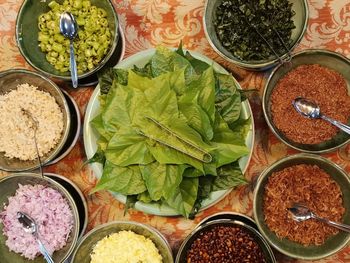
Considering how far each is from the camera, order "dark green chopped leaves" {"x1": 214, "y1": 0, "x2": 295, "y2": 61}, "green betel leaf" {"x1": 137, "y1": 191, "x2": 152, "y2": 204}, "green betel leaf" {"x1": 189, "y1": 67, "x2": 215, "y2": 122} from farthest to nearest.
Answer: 1. "dark green chopped leaves" {"x1": 214, "y1": 0, "x2": 295, "y2": 61}
2. "green betel leaf" {"x1": 137, "y1": 191, "x2": 152, "y2": 204}
3. "green betel leaf" {"x1": 189, "y1": 67, "x2": 215, "y2": 122}

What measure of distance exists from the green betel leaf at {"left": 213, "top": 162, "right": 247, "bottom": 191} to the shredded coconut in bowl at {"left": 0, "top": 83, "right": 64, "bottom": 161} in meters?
0.64

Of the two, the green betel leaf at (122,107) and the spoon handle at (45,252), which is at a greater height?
the green betel leaf at (122,107)

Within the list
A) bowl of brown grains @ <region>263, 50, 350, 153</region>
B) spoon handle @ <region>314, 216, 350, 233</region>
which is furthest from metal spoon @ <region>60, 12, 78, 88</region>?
spoon handle @ <region>314, 216, 350, 233</region>

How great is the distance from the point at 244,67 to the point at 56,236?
1.00 m

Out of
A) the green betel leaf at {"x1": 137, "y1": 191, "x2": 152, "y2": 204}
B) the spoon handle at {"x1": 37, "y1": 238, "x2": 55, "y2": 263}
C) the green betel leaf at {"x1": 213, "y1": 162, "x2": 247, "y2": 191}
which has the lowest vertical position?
the spoon handle at {"x1": 37, "y1": 238, "x2": 55, "y2": 263}

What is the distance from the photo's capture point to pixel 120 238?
2.00 meters

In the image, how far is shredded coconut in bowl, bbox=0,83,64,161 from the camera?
203 centimetres

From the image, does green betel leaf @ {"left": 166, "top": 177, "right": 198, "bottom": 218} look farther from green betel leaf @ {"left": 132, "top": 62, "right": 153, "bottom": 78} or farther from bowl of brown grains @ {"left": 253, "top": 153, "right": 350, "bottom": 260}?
green betel leaf @ {"left": 132, "top": 62, "right": 153, "bottom": 78}

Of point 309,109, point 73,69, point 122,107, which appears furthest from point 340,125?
point 73,69

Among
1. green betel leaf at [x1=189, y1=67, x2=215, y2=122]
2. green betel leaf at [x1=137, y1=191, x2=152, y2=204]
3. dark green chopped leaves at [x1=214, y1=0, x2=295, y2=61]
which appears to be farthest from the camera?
dark green chopped leaves at [x1=214, y1=0, x2=295, y2=61]

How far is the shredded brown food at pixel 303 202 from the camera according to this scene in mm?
1991

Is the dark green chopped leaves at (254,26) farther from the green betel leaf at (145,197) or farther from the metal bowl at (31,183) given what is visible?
the metal bowl at (31,183)

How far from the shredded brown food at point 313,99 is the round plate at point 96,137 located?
0.46ft

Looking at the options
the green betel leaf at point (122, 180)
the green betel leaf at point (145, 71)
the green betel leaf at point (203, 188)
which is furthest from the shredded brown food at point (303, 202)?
the green betel leaf at point (145, 71)
